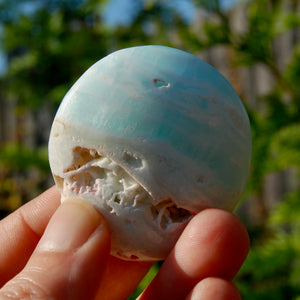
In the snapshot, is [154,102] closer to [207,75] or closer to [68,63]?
[207,75]

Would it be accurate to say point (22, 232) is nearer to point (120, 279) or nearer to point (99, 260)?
point (120, 279)

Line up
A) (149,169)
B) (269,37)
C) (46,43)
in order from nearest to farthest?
(149,169), (269,37), (46,43)

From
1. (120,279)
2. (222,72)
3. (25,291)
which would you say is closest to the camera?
(25,291)

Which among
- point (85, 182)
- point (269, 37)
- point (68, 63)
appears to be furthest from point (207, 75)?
point (68, 63)

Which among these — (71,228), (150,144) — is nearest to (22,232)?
(71,228)

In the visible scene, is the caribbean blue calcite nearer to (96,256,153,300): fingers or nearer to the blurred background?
(96,256,153,300): fingers
